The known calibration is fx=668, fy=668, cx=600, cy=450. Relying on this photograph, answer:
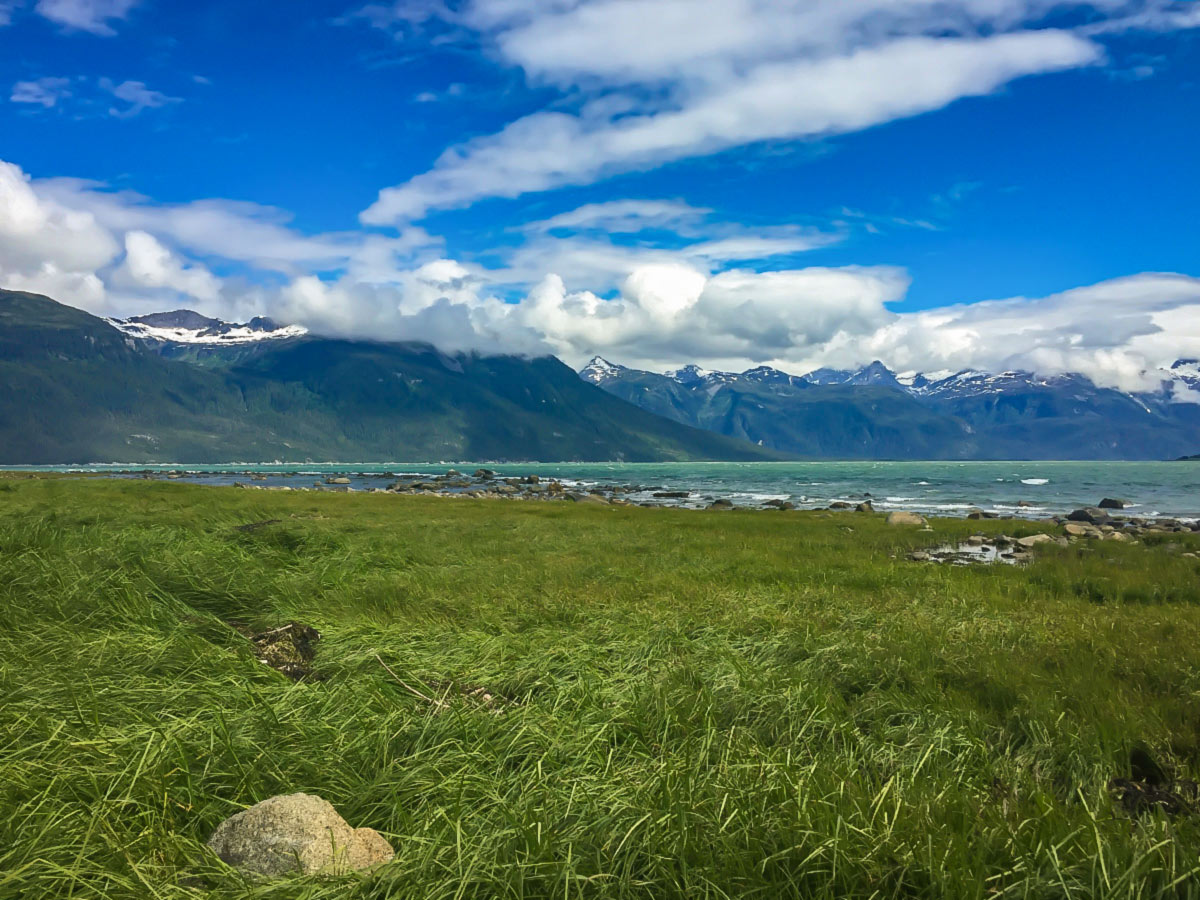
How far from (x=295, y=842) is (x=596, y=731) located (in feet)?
8.22

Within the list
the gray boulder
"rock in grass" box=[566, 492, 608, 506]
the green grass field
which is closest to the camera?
the green grass field

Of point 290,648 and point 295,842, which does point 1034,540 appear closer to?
point 290,648

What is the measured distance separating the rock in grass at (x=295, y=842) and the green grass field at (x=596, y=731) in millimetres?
148

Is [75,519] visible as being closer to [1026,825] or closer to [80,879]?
[80,879]

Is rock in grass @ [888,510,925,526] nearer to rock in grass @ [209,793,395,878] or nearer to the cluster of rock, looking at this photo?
the cluster of rock

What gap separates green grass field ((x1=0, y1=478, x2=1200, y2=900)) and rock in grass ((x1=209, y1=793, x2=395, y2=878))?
0.49ft

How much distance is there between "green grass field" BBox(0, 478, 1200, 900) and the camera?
139 inches

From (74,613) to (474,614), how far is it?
530 centimetres

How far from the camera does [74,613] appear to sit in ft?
28.0

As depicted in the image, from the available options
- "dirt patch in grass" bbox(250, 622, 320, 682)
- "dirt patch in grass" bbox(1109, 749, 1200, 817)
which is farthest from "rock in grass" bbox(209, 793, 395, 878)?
"dirt patch in grass" bbox(1109, 749, 1200, 817)

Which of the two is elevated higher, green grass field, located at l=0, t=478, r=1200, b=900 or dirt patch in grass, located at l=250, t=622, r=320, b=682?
green grass field, located at l=0, t=478, r=1200, b=900

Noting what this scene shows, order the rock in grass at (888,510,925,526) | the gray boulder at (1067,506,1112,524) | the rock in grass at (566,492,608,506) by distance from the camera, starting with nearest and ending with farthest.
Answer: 1. the rock in grass at (888,510,925,526)
2. the gray boulder at (1067,506,1112,524)
3. the rock in grass at (566,492,608,506)

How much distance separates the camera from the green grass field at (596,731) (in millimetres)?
3531

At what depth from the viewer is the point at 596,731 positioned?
5566 millimetres
